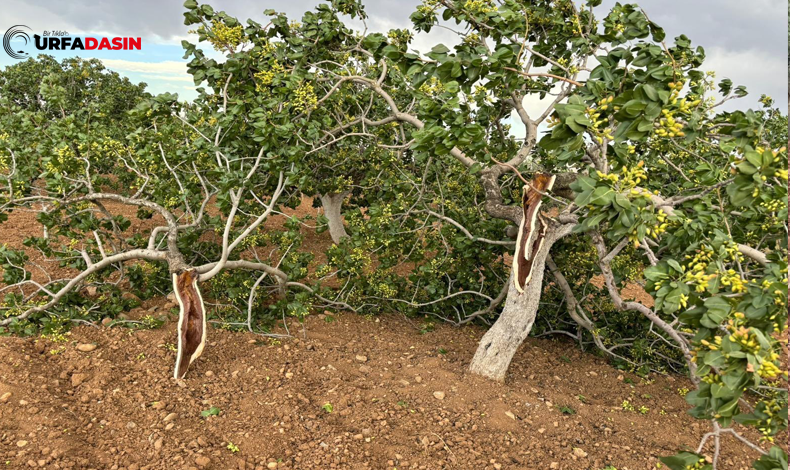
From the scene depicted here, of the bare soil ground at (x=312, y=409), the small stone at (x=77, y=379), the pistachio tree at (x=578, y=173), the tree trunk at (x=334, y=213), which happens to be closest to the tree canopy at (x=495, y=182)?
the pistachio tree at (x=578, y=173)

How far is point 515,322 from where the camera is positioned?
4246mm

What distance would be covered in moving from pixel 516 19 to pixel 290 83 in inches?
72.0

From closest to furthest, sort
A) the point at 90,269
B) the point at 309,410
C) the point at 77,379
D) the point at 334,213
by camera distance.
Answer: the point at 309,410 → the point at 77,379 → the point at 90,269 → the point at 334,213

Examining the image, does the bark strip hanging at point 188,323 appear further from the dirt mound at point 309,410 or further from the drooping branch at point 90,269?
the drooping branch at point 90,269

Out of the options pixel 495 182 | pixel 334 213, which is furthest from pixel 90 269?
pixel 334 213

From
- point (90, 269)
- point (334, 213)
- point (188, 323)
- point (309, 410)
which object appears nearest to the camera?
point (309, 410)

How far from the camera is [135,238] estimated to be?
5520mm

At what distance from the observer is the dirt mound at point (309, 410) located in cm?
307

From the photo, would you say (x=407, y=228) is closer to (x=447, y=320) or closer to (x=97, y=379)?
(x=447, y=320)

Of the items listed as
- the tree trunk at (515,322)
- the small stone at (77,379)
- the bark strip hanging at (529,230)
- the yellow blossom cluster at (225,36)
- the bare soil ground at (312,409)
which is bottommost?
the small stone at (77,379)

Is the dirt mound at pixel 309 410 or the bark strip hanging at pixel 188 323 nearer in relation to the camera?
the dirt mound at pixel 309 410

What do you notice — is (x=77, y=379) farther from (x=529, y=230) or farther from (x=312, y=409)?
(x=529, y=230)

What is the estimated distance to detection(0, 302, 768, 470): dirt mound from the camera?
121 inches

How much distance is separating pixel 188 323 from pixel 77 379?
2.91 ft
